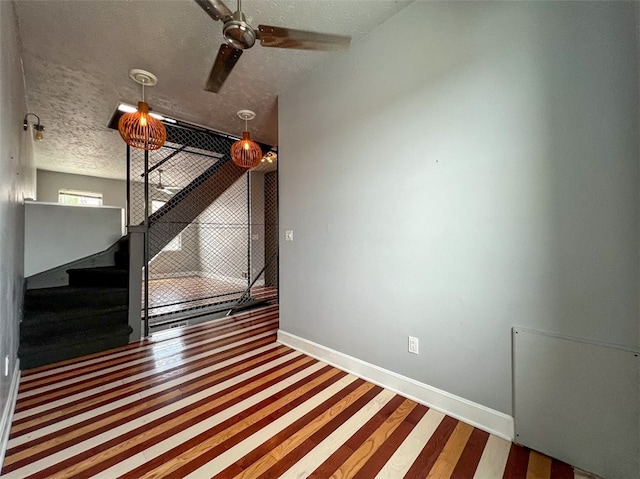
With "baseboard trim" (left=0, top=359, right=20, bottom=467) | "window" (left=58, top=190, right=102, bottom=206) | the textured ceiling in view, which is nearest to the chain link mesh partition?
the textured ceiling

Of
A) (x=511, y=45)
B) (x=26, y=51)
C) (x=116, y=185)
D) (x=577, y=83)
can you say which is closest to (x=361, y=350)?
(x=577, y=83)

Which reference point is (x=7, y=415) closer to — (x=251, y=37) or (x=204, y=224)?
(x=251, y=37)

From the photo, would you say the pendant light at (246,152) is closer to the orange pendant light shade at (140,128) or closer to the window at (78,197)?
the orange pendant light shade at (140,128)

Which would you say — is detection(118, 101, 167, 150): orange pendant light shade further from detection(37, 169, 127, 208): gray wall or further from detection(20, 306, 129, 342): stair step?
detection(37, 169, 127, 208): gray wall

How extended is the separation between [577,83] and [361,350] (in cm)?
194

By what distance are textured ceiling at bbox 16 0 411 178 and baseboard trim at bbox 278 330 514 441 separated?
2475 mm

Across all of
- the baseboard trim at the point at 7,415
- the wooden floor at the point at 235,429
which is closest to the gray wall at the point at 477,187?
the wooden floor at the point at 235,429

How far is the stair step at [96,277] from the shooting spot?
9.23 ft

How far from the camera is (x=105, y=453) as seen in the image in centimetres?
124

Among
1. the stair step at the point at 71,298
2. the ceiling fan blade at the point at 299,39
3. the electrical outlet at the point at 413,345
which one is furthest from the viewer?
the stair step at the point at 71,298

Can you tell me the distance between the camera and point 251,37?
1.33 meters

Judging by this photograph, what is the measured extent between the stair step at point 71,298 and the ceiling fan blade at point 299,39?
2.75 m

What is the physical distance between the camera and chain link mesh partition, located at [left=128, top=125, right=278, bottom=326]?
3.64 metres

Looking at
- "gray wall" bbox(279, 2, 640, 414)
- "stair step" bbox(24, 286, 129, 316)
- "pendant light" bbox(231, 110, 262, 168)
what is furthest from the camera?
"pendant light" bbox(231, 110, 262, 168)
